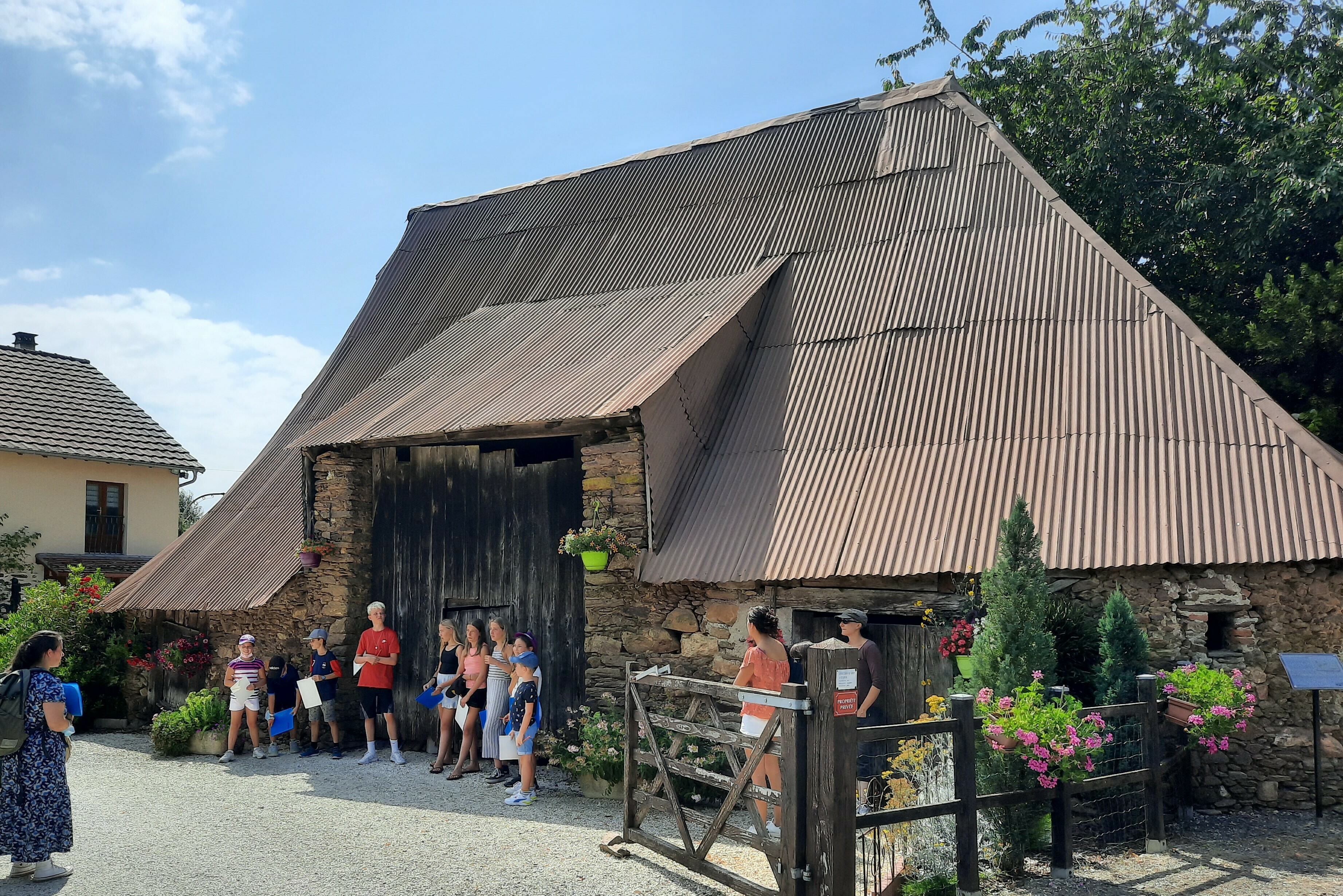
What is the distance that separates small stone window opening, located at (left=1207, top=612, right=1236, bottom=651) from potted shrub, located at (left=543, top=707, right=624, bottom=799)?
512 centimetres

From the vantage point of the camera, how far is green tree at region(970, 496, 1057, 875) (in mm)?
6152

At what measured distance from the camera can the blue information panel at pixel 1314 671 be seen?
7.09 meters

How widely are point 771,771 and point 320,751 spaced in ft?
22.6

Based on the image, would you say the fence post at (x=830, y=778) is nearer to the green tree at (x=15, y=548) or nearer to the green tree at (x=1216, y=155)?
the green tree at (x=1216, y=155)

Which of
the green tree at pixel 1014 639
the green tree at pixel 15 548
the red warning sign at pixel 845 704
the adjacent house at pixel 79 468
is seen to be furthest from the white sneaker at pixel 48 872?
the green tree at pixel 15 548

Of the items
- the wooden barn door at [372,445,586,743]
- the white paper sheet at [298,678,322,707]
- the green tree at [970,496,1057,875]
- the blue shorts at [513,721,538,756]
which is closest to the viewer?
the green tree at [970,496,1057,875]

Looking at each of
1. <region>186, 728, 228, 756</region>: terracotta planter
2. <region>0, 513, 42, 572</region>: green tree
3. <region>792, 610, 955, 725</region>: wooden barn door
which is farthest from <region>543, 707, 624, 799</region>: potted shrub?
<region>0, 513, 42, 572</region>: green tree

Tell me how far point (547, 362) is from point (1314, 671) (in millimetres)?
8269

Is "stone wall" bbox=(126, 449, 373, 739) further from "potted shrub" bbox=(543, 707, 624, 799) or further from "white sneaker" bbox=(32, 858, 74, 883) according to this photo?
"white sneaker" bbox=(32, 858, 74, 883)

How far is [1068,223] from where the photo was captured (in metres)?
10.9

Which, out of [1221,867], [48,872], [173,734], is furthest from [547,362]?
[1221,867]

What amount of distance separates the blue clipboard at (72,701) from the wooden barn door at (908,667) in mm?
6198

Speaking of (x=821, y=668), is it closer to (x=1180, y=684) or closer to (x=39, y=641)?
(x=1180, y=684)

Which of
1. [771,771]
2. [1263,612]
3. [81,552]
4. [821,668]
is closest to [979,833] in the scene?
[771,771]
